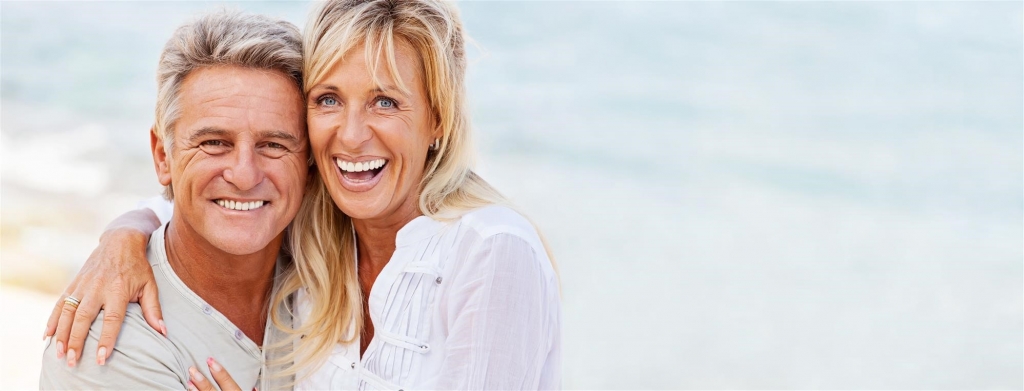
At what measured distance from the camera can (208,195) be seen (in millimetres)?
2822

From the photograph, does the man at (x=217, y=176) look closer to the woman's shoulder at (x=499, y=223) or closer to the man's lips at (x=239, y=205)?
the man's lips at (x=239, y=205)

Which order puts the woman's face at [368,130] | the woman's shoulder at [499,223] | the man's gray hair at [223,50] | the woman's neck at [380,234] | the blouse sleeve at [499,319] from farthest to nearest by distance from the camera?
the woman's neck at [380,234] < the man's gray hair at [223,50] < the woman's face at [368,130] < the woman's shoulder at [499,223] < the blouse sleeve at [499,319]

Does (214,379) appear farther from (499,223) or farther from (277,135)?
(499,223)

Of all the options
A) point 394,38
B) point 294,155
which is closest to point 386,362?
point 294,155

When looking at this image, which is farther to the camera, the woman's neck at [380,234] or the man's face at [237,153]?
the woman's neck at [380,234]

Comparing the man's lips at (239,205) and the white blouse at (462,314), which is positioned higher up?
the man's lips at (239,205)

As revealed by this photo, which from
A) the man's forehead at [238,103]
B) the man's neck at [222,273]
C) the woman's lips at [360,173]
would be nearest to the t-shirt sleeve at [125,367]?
the man's neck at [222,273]

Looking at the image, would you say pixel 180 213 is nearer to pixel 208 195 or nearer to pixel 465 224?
pixel 208 195

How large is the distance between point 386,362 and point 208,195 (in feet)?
2.43

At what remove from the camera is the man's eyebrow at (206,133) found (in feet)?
9.04

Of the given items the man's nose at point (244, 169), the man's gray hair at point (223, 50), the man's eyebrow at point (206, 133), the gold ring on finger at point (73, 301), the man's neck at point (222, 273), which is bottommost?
the gold ring on finger at point (73, 301)

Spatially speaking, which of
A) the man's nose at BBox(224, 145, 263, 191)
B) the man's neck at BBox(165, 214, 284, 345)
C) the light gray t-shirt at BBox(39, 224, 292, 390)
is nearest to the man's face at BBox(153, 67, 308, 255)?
the man's nose at BBox(224, 145, 263, 191)

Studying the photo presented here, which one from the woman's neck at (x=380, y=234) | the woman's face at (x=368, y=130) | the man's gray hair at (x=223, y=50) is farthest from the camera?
the woman's neck at (x=380, y=234)

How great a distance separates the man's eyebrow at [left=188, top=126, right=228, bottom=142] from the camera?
2.75 metres
